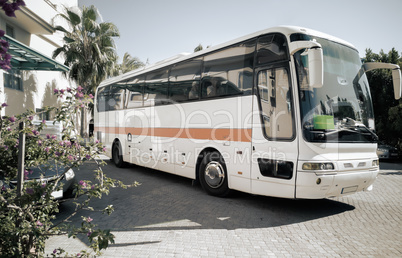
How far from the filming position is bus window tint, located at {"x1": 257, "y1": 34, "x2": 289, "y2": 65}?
18.1 ft

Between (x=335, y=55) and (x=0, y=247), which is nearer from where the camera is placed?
(x=0, y=247)

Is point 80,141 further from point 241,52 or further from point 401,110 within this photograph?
point 401,110

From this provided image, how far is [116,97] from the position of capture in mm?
11570

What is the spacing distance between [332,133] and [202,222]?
2858mm

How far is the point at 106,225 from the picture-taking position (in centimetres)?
495

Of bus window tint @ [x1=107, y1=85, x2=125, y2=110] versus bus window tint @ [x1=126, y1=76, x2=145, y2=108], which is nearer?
bus window tint @ [x1=126, y1=76, x2=145, y2=108]

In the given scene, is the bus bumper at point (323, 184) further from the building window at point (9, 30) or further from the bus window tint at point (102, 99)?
the building window at point (9, 30)

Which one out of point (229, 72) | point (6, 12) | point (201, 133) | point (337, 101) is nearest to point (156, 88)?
point (201, 133)

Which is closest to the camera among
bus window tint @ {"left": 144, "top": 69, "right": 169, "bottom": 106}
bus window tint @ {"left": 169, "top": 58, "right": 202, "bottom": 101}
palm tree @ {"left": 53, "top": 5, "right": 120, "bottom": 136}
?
bus window tint @ {"left": 169, "top": 58, "right": 202, "bottom": 101}

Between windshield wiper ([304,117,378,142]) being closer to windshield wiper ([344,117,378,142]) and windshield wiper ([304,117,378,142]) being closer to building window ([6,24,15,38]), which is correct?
windshield wiper ([344,117,378,142])

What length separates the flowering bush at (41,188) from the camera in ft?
9.00

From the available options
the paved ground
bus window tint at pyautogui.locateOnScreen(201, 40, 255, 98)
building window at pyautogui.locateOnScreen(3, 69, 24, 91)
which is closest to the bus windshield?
bus window tint at pyautogui.locateOnScreen(201, 40, 255, 98)

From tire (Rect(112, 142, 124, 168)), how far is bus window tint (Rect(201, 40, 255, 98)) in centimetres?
569

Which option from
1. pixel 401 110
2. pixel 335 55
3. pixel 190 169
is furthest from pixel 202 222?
pixel 401 110
